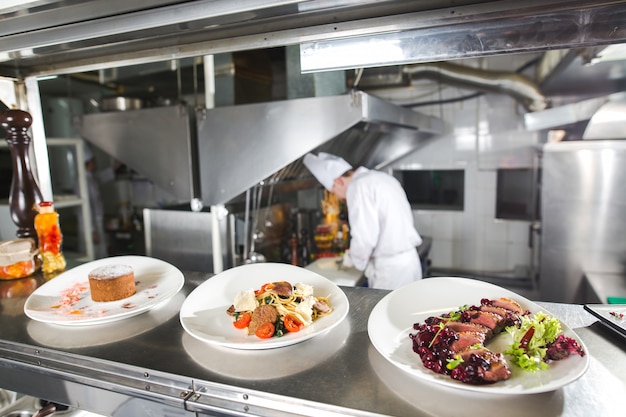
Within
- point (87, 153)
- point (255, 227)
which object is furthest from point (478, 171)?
point (87, 153)

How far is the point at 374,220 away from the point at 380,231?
175mm

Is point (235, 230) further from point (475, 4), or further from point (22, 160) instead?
point (475, 4)

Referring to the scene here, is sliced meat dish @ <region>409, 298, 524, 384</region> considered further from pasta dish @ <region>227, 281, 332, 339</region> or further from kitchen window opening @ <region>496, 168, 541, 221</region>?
kitchen window opening @ <region>496, 168, 541, 221</region>

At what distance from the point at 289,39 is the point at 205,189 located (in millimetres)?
1430

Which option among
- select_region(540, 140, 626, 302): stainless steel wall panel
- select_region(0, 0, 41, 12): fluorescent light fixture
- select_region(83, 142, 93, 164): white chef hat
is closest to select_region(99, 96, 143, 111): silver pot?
select_region(0, 0, 41, 12): fluorescent light fixture

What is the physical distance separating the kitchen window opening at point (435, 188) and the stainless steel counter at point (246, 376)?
11.0ft

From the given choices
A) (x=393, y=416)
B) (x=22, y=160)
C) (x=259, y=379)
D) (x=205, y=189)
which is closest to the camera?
(x=393, y=416)

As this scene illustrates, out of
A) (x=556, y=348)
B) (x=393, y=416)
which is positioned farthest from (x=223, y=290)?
(x=556, y=348)

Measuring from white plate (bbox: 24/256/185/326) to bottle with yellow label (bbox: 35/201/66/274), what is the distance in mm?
233

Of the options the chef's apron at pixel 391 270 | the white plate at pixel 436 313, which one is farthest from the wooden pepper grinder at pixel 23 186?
the chef's apron at pixel 391 270

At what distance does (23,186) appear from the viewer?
172 centimetres

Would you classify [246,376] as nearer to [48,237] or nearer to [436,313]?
[436,313]

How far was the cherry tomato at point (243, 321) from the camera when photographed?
103cm

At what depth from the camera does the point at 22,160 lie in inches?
67.6
